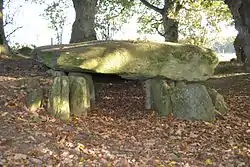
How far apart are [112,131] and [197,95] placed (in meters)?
2.37

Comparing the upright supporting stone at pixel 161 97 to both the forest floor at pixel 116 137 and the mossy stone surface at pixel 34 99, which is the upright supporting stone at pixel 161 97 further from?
the mossy stone surface at pixel 34 99

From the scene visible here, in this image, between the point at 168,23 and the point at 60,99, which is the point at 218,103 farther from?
the point at 168,23

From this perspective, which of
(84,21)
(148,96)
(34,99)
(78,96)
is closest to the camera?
(34,99)

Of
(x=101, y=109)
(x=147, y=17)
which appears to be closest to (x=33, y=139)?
(x=101, y=109)

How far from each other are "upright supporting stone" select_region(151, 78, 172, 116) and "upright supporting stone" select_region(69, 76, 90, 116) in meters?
1.62

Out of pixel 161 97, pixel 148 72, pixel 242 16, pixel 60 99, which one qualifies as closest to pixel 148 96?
pixel 161 97

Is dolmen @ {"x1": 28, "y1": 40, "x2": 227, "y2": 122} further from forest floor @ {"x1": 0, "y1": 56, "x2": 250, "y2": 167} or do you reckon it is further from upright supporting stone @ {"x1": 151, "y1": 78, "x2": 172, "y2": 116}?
forest floor @ {"x1": 0, "y1": 56, "x2": 250, "y2": 167}

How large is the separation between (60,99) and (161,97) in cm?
223

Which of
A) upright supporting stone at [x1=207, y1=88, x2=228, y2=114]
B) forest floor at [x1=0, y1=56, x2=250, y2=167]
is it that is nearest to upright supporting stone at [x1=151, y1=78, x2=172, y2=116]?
forest floor at [x1=0, y1=56, x2=250, y2=167]

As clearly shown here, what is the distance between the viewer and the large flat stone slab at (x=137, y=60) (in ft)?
26.2

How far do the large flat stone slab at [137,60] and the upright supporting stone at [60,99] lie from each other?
341 millimetres

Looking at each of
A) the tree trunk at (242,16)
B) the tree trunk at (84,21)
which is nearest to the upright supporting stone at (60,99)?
the tree trunk at (84,21)

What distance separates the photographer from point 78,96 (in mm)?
8023

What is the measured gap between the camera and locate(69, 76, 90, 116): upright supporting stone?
7992 millimetres
